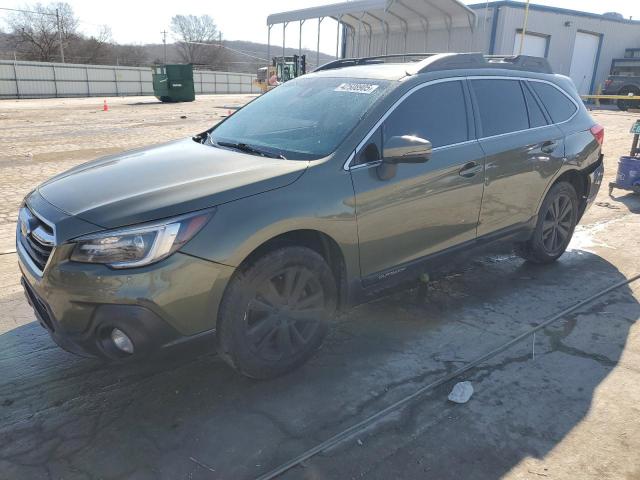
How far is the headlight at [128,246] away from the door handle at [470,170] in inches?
87.5

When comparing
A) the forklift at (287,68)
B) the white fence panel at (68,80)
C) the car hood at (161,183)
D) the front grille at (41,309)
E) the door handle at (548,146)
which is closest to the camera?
the car hood at (161,183)

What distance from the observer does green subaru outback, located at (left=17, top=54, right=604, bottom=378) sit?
2.62 metres

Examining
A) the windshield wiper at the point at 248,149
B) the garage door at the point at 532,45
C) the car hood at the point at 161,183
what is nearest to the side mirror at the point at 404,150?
the car hood at the point at 161,183

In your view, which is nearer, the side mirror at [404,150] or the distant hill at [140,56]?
the side mirror at [404,150]

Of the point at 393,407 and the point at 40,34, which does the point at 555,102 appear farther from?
the point at 40,34

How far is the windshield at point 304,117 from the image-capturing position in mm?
3441

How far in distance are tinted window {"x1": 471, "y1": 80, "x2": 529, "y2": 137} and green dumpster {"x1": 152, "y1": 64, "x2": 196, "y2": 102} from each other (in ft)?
93.1

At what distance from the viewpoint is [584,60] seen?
32812 mm

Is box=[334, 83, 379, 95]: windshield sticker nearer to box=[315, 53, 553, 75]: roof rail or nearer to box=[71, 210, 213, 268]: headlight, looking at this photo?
box=[315, 53, 553, 75]: roof rail

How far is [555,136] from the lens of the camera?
4.80 meters

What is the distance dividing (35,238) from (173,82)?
29.4 meters

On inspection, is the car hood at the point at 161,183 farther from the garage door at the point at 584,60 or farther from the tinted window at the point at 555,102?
the garage door at the point at 584,60

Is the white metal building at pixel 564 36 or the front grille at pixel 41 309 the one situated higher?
the white metal building at pixel 564 36

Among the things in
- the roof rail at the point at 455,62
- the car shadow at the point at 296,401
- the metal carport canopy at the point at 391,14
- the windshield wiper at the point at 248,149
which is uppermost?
the metal carport canopy at the point at 391,14
